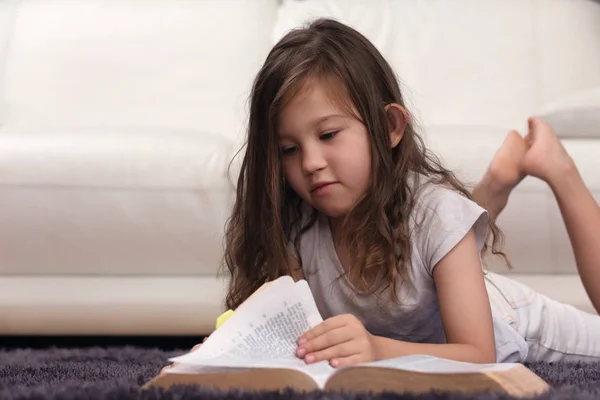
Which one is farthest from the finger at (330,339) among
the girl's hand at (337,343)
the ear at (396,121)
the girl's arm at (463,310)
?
the ear at (396,121)

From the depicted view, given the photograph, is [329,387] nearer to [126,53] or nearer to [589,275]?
[589,275]

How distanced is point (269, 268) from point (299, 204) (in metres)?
0.11

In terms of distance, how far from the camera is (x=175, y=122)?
2.04 meters

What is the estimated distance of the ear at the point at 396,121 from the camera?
1109mm

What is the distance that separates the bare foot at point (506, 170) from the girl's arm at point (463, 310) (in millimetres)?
425

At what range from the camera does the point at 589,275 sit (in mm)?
1363

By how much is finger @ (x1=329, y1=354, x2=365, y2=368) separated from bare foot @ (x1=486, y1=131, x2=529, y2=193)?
0.68 metres

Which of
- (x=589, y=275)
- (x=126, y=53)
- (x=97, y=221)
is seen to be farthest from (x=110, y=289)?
(x=589, y=275)

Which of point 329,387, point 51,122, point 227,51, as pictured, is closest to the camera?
point 329,387

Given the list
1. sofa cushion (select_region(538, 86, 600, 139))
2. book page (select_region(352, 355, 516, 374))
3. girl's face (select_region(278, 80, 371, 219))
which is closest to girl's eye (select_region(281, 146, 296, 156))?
girl's face (select_region(278, 80, 371, 219))

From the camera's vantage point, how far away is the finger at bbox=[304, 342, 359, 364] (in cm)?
84

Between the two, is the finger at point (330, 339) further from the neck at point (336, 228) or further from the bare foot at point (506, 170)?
the bare foot at point (506, 170)

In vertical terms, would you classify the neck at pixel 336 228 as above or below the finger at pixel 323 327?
above

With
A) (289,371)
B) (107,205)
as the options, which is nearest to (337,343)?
(289,371)
